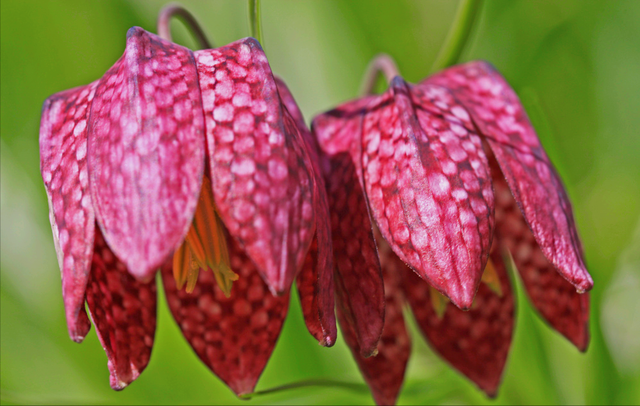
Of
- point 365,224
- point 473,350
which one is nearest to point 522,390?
point 473,350

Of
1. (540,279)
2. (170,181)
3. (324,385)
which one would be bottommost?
(324,385)

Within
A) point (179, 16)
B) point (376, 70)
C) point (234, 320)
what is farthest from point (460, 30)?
point (234, 320)


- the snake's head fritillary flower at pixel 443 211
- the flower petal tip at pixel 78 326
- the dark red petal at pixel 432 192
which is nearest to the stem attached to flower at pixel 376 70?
the snake's head fritillary flower at pixel 443 211

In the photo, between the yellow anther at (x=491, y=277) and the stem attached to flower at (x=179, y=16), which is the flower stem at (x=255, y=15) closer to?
the stem attached to flower at (x=179, y=16)

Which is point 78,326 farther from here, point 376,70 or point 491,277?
point 376,70

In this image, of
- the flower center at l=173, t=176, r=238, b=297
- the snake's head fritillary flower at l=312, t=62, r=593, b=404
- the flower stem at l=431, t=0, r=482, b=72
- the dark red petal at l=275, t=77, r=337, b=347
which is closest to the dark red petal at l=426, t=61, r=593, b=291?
the snake's head fritillary flower at l=312, t=62, r=593, b=404
